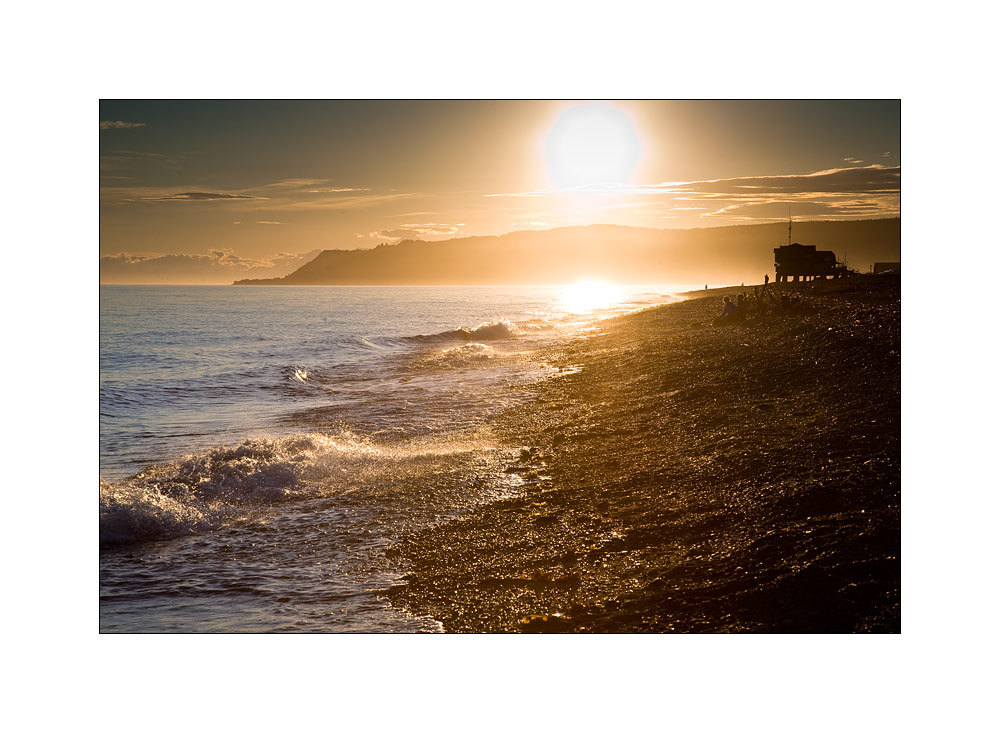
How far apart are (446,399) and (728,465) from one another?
9.12 m

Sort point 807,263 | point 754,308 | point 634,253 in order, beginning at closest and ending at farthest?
point 634,253
point 754,308
point 807,263

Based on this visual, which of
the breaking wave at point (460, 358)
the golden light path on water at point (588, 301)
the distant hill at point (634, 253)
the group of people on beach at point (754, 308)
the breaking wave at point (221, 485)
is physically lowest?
the breaking wave at point (221, 485)

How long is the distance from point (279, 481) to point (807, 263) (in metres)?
24.9

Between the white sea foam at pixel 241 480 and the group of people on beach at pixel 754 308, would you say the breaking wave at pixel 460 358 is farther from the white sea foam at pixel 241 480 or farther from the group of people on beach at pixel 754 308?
the white sea foam at pixel 241 480

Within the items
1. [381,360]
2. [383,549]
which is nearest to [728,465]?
[383,549]

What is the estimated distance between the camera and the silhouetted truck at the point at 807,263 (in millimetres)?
26109

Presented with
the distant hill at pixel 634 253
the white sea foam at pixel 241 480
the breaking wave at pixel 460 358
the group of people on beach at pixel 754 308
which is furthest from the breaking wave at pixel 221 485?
the group of people on beach at pixel 754 308

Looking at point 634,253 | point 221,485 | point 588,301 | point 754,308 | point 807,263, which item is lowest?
point 221,485

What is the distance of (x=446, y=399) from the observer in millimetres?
16875

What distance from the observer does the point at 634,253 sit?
20219 millimetres

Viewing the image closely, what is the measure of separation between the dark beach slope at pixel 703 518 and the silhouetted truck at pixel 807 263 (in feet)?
45.1

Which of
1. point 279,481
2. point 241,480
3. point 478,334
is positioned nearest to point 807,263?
point 478,334

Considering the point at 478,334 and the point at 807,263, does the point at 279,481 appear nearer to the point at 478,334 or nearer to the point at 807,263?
the point at 807,263

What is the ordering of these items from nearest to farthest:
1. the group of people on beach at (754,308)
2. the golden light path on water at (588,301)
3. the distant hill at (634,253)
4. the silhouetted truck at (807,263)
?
the distant hill at (634,253) < the group of people on beach at (754,308) < the silhouetted truck at (807,263) < the golden light path on water at (588,301)
